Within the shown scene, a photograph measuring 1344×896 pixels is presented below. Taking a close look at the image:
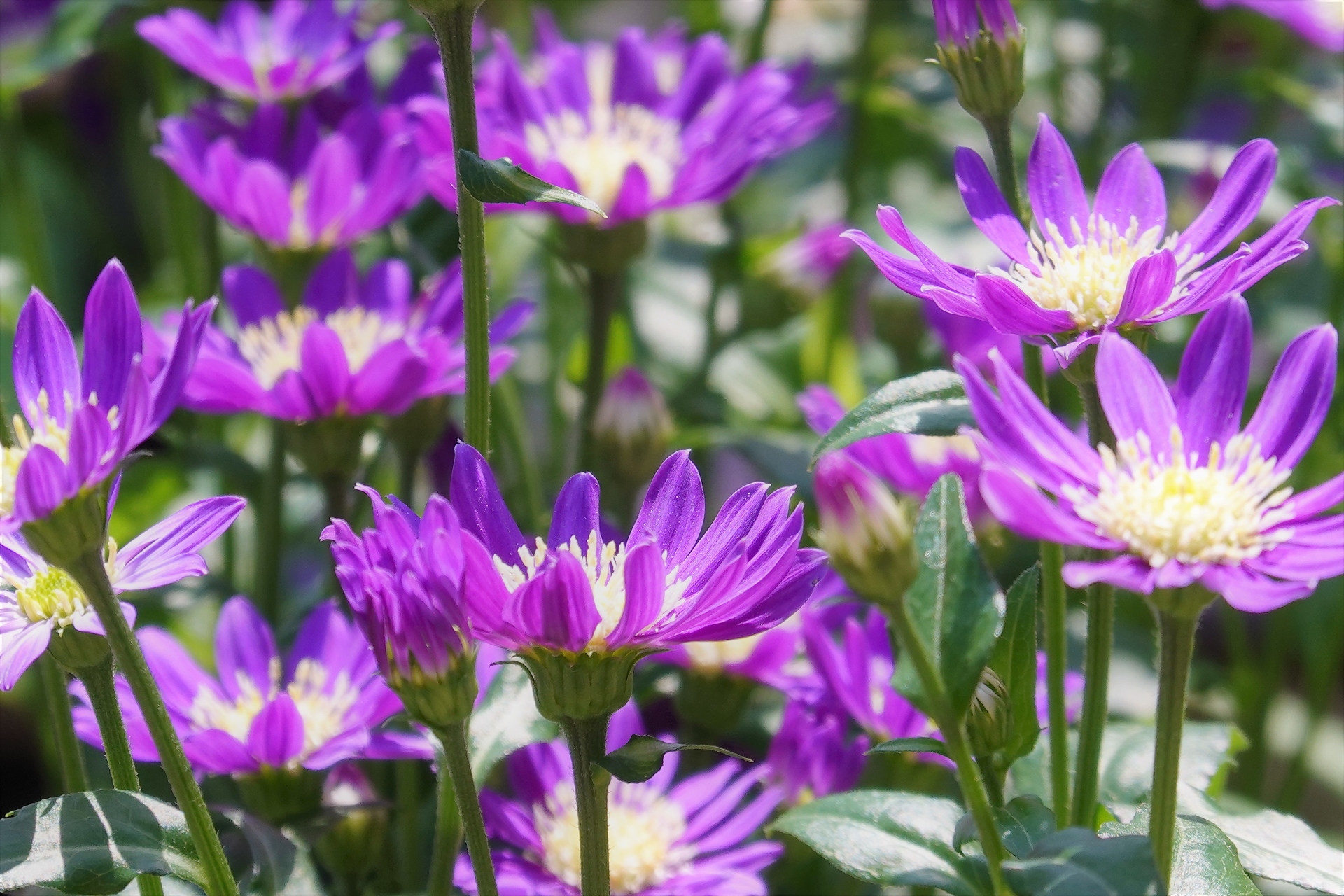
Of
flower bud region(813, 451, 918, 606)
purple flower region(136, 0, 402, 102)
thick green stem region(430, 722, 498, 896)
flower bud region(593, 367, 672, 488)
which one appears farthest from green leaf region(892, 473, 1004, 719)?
purple flower region(136, 0, 402, 102)

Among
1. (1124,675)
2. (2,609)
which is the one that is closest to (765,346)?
(1124,675)

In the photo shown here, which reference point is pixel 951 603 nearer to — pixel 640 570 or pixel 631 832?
pixel 640 570

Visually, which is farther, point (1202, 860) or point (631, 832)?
point (631, 832)

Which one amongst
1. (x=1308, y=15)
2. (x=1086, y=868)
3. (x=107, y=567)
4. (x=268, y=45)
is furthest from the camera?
(x=1308, y=15)

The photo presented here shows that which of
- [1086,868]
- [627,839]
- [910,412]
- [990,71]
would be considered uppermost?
[990,71]

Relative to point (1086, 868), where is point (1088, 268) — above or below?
above

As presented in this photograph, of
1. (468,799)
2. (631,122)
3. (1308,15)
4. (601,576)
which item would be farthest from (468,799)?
(1308,15)

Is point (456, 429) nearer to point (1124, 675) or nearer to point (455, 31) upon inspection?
point (455, 31)

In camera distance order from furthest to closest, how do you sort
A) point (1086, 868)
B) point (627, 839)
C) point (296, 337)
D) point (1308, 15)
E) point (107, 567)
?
point (1308, 15) → point (296, 337) → point (627, 839) → point (107, 567) → point (1086, 868)
